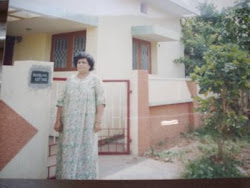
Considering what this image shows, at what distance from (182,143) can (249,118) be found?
2.26ft

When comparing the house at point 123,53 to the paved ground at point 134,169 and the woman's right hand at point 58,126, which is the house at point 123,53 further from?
the woman's right hand at point 58,126

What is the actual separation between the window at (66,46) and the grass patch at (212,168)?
143cm

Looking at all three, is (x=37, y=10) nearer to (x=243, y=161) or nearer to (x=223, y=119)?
(x=223, y=119)

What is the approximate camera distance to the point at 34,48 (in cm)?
188

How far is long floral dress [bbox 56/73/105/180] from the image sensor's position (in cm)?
170

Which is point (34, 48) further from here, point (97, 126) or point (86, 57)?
point (97, 126)

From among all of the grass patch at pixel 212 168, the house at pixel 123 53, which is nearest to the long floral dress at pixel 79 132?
the house at pixel 123 53

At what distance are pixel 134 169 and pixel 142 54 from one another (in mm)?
1094

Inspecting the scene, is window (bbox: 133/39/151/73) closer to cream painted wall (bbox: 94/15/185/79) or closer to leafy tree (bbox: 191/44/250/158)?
cream painted wall (bbox: 94/15/185/79)

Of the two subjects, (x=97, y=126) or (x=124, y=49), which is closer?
(x=97, y=126)

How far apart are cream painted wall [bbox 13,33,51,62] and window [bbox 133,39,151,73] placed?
2.69 ft

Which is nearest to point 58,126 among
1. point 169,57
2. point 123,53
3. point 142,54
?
point 123,53

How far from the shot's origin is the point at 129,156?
6.31 ft

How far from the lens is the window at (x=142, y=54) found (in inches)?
81.5
